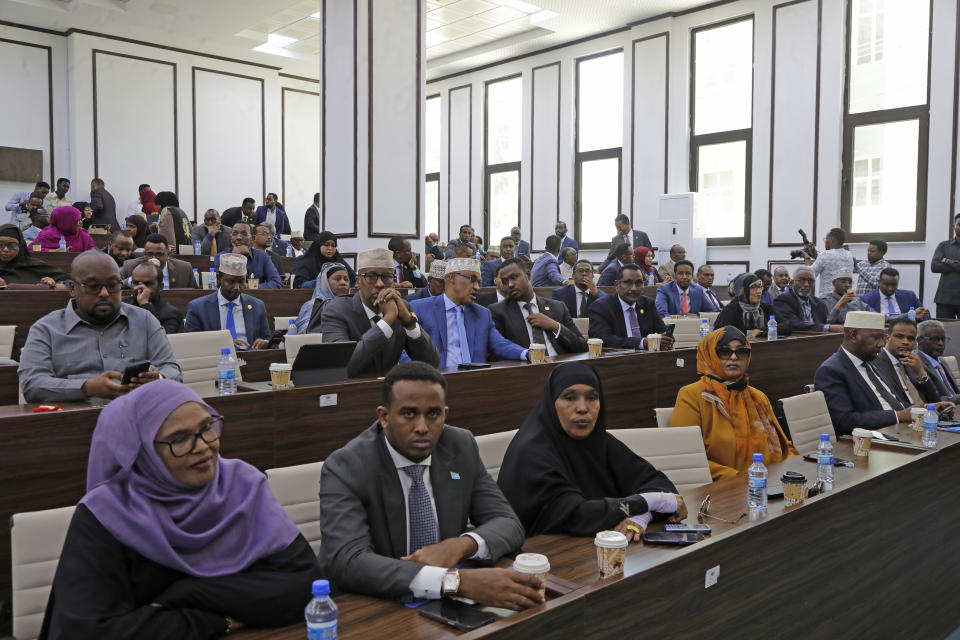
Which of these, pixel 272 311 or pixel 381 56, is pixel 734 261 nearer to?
pixel 381 56

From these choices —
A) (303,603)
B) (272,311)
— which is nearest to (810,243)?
(272,311)

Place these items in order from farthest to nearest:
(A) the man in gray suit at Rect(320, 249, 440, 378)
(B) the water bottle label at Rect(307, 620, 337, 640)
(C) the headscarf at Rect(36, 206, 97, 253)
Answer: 1. (C) the headscarf at Rect(36, 206, 97, 253)
2. (A) the man in gray suit at Rect(320, 249, 440, 378)
3. (B) the water bottle label at Rect(307, 620, 337, 640)

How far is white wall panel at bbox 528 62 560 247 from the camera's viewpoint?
13.4 metres

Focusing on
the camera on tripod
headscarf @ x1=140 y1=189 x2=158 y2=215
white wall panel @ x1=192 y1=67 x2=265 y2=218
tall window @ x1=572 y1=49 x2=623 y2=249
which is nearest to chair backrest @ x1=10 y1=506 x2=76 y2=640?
the camera on tripod

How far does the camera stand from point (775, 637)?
205 centimetres

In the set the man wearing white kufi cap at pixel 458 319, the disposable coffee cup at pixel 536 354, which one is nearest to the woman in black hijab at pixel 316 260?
the man wearing white kufi cap at pixel 458 319

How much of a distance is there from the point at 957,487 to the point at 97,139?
12.8 meters

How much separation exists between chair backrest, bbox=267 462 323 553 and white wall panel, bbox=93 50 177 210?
1173 centimetres

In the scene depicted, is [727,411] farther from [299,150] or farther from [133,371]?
[299,150]

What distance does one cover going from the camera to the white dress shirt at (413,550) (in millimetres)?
1617

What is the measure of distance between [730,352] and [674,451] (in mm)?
678

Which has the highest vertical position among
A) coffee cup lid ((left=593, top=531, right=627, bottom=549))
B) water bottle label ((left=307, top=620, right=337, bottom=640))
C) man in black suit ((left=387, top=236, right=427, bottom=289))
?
man in black suit ((left=387, top=236, right=427, bottom=289))

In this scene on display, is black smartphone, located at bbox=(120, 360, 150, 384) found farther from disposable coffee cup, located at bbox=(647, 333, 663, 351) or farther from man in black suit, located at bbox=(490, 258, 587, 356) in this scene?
disposable coffee cup, located at bbox=(647, 333, 663, 351)

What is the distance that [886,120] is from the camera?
969 centimetres
